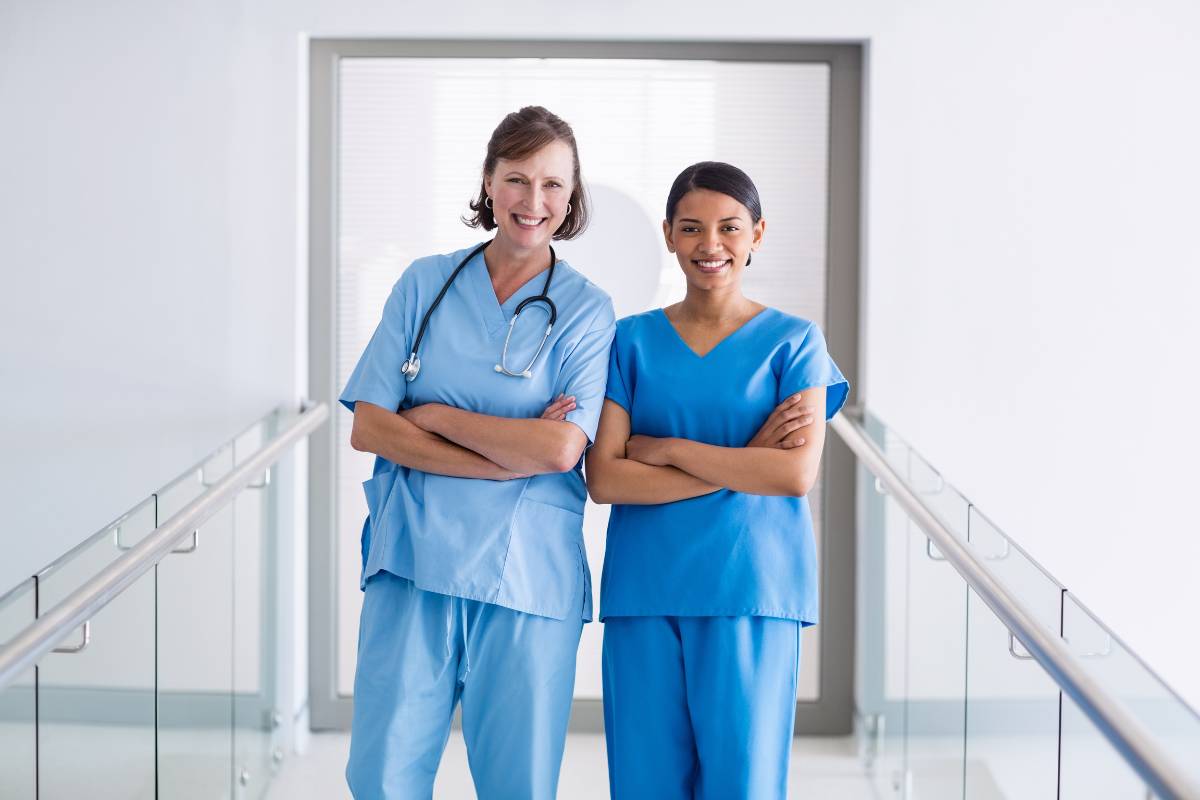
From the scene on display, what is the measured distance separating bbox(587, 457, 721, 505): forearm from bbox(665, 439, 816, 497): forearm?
0.02 m

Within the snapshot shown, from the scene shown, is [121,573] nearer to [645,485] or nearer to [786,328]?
[645,485]

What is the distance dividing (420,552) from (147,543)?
1.34ft

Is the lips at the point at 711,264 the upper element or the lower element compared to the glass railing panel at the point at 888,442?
upper

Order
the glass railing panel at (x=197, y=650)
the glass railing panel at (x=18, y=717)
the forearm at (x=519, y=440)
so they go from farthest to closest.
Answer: the glass railing panel at (x=197, y=650)
the forearm at (x=519, y=440)
the glass railing panel at (x=18, y=717)

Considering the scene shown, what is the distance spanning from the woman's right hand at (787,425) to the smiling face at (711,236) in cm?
22

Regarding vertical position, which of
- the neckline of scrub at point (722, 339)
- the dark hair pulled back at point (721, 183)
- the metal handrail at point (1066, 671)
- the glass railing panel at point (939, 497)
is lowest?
the metal handrail at point (1066, 671)

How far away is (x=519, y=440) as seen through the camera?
1.75 m

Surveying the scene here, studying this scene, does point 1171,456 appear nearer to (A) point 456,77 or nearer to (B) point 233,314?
(A) point 456,77

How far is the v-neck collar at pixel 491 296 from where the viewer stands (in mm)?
1870

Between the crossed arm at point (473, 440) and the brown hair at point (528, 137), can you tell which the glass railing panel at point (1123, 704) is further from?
the brown hair at point (528, 137)

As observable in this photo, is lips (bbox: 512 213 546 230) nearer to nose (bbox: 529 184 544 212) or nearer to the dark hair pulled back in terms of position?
nose (bbox: 529 184 544 212)

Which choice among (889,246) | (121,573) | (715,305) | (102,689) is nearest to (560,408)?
(715,305)

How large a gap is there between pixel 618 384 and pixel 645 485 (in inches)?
8.1

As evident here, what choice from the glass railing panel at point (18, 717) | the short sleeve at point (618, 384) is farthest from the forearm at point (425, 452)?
the glass railing panel at point (18, 717)
